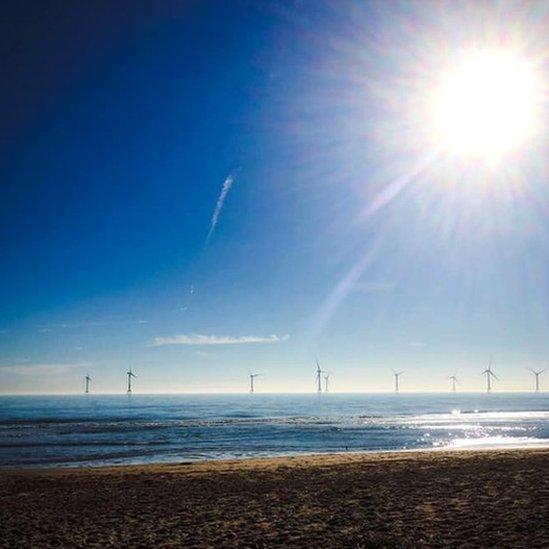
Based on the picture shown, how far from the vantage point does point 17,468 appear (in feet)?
117

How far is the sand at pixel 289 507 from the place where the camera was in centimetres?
1378

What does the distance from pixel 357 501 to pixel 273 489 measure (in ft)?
15.8

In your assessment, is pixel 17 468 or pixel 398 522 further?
pixel 17 468

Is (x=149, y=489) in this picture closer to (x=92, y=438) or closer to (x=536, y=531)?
(x=536, y=531)

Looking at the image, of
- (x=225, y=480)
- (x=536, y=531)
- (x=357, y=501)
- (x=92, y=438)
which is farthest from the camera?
(x=92, y=438)

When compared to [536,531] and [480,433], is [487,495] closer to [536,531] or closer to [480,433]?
[536,531]

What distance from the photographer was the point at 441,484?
2164 centimetres

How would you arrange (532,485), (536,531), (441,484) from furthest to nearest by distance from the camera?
(441,484) → (532,485) → (536,531)

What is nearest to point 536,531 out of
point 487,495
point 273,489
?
point 487,495

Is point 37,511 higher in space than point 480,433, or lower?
higher

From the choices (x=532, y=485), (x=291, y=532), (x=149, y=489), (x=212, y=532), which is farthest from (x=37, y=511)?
(x=532, y=485)

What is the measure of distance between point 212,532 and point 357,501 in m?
6.06

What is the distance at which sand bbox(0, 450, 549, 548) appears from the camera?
13781mm

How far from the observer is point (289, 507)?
59.0 feet
